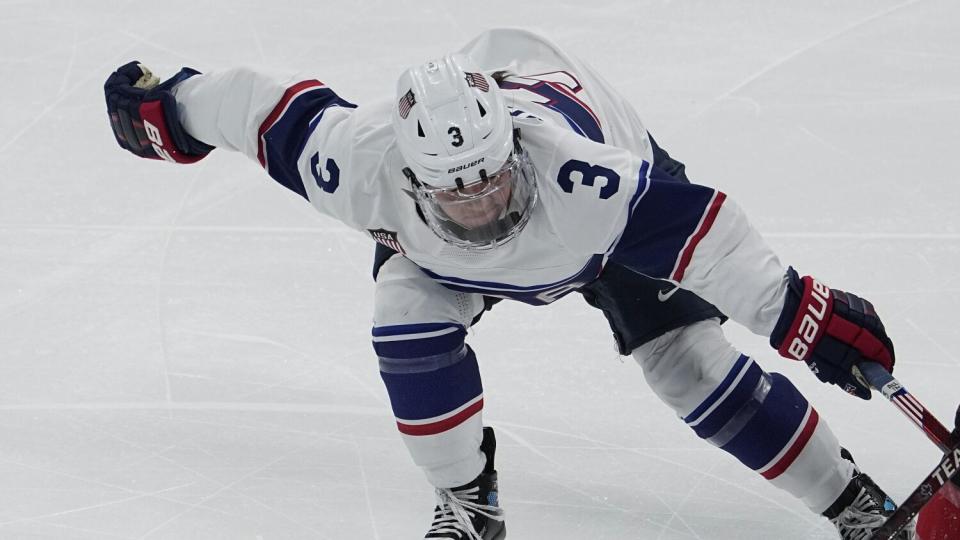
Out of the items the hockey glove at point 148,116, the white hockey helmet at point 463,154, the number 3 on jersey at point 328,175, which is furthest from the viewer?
the hockey glove at point 148,116

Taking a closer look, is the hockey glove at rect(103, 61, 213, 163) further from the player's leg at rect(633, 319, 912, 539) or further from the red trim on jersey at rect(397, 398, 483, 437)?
the player's leg at rect(633, 319, 912, 539)

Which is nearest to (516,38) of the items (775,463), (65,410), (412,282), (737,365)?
(412,282)

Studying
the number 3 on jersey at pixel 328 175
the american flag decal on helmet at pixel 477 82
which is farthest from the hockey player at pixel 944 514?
the number 3 on jersey at pixel 328 175

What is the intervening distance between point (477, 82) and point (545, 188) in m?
0.24

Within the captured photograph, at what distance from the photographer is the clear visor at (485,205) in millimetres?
2693

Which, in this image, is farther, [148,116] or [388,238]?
[148,116]

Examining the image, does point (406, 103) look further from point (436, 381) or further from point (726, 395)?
point (726, 395)

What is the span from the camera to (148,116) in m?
3.26

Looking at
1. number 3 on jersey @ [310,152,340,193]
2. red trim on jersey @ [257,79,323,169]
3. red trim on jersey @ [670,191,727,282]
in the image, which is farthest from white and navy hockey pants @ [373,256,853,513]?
red trim on jersey @ [670,191,727,282]

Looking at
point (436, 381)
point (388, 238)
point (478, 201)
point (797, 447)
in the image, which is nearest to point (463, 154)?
point (478, 201)

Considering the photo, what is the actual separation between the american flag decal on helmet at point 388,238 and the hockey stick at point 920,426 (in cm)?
96

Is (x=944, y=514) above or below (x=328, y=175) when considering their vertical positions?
below

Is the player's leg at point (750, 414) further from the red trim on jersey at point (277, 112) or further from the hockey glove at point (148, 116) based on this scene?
the hockey glove at point (148, 116)

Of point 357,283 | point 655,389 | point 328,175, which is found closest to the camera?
point 328,175
